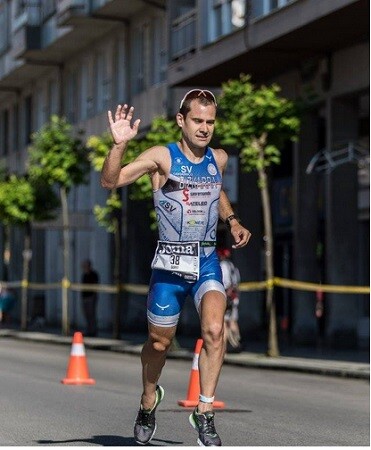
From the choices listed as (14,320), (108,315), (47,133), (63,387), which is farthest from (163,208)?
(14,320)

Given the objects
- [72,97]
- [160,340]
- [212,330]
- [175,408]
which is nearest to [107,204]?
[72,97]

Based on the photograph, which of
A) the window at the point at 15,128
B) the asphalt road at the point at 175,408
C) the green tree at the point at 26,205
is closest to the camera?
the asphalt road at the point at 175,408

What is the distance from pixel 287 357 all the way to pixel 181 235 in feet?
55.5

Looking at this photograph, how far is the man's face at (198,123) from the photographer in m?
9.80

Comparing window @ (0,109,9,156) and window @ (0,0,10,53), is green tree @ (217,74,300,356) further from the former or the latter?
window @ (0,109,9,156)

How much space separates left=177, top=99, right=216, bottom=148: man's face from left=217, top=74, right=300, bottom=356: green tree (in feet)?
54.3

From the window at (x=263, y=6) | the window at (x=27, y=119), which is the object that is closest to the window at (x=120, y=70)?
the window at (x=27, y=119)

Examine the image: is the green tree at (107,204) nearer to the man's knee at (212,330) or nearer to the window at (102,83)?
the window at (102,83)

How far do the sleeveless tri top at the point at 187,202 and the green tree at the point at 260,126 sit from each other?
16524mm

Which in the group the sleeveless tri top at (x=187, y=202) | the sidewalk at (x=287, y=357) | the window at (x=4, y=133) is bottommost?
the sidewalk at (x=287, y=357)

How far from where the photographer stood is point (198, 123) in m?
9.81

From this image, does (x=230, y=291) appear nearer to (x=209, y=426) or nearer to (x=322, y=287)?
(x=322, y=287)

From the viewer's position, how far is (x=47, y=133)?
3878cm

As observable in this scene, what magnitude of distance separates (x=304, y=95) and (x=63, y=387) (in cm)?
1318
